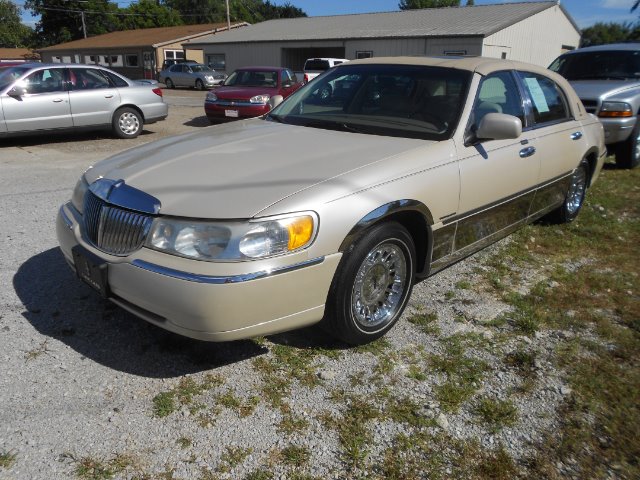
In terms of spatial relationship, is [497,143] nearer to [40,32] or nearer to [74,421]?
[74,421]

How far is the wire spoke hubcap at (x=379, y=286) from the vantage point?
3062 mm

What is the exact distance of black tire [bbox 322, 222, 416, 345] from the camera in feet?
9.39

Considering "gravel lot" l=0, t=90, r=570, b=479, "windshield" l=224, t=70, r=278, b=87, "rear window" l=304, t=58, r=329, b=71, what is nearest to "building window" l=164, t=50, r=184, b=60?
"rear window" l=304, t=58, r=329, b=71

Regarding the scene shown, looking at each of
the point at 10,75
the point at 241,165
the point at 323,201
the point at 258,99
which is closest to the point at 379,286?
the point at 323,201

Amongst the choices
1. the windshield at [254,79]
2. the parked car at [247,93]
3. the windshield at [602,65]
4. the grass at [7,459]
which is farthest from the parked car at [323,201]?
the windshield at [254,79]

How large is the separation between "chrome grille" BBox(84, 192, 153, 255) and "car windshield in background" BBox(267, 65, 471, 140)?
163 centimetres

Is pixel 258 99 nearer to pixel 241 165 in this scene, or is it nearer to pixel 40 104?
pixel 40 104

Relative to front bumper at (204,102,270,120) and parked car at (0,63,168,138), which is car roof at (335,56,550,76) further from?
front bumper at (204,102,270,120)

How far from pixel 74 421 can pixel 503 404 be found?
2134mm

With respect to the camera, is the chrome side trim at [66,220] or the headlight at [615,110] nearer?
the chrome side trim at [66,220]

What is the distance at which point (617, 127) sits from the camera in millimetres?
8039

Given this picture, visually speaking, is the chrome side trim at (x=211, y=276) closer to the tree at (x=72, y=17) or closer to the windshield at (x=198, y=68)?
the windshield at (x=198, y=68)

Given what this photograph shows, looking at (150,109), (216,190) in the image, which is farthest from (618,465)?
(150,109)

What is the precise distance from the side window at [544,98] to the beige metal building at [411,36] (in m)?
21.9
